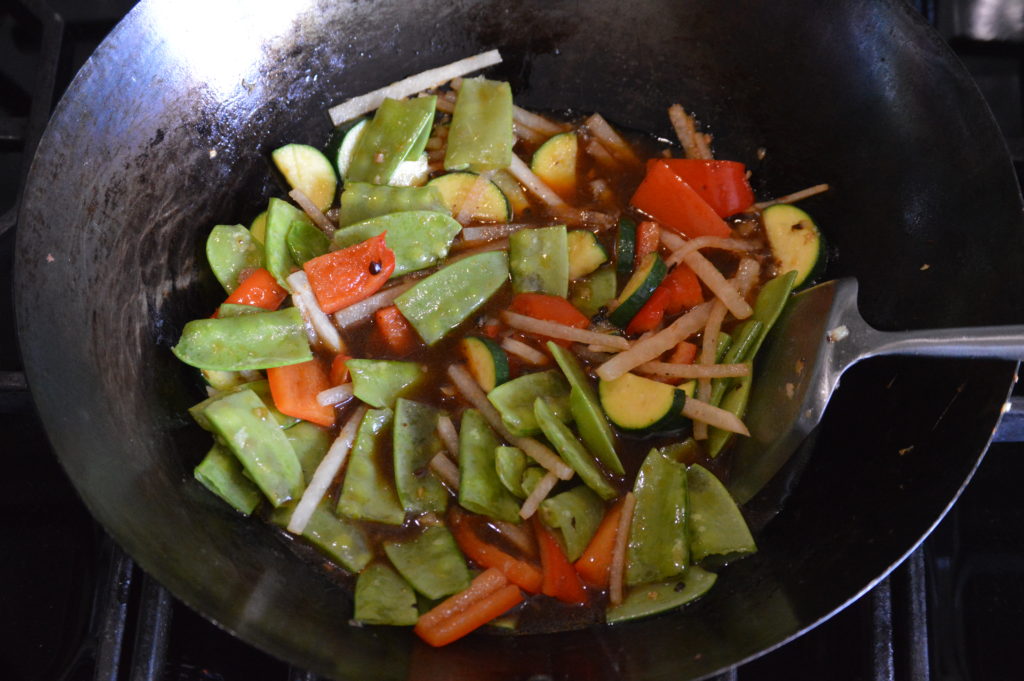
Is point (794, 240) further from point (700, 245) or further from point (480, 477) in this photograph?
point (480, 477)

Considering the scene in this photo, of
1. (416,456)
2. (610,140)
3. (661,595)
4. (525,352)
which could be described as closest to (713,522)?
(661,595)

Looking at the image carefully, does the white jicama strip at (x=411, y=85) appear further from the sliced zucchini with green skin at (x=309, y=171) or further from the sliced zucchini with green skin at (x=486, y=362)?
the sliced zucchini with green skin at (x=486, y=362)

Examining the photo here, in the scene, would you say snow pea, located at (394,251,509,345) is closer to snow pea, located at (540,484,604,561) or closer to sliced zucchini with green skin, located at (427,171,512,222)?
sliced zucchini with green skin, located at (427,171,512,222)

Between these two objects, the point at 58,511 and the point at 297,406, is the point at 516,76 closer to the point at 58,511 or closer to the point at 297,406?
the point at 297,406

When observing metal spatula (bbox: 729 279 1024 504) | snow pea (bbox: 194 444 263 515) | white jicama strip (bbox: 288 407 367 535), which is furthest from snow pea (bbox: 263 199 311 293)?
metal spatula (bbox: 729 279 1024 504)

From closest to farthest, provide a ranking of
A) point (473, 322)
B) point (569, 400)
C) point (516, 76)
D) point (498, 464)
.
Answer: point (498, 464), point (569, 400), point (473, 322), point (516, 76)

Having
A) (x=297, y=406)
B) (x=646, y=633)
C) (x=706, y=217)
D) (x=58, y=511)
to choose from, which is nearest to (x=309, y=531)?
(x=297, y=406)
